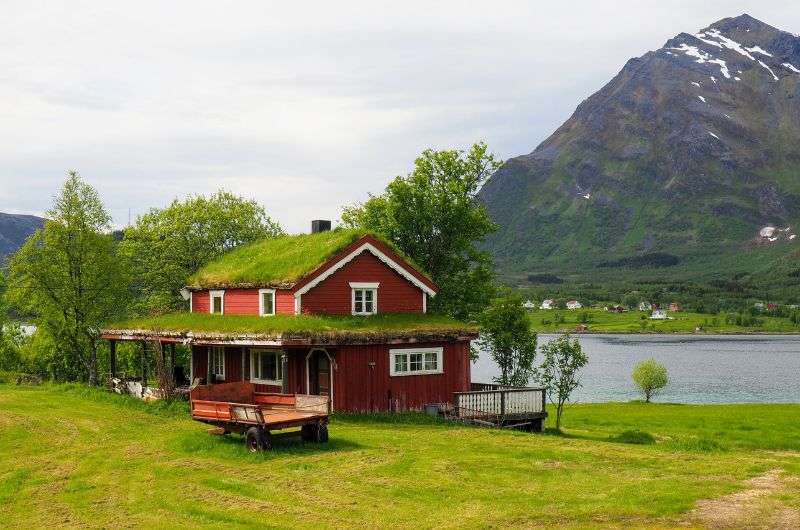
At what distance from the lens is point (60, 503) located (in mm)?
20969

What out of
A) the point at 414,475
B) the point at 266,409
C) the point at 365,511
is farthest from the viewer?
the point at 266,409

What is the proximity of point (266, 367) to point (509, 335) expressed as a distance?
20287mm

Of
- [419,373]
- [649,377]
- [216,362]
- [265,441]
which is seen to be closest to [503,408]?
[419,373]

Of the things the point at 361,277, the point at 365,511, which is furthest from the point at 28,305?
the point at 365,511

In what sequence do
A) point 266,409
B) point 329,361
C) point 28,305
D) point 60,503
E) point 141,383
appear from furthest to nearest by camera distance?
point 28,305
point 141,383
point 329,361
point 266,409
point 60,503

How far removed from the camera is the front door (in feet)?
→ 120

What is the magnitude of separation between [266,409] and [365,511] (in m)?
11.3

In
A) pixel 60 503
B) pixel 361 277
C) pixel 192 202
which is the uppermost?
pixel 192 202

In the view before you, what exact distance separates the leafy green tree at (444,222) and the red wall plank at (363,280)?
10.9 metres

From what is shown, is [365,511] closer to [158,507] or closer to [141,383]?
[158,507]

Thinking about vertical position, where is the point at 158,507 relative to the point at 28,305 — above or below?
below

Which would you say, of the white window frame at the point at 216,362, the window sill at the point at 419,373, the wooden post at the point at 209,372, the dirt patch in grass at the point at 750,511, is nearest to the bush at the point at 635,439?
the window sill at the point at 419,373

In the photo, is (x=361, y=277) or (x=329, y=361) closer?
(x=329, y=361)

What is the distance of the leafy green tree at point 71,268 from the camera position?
49750mm
